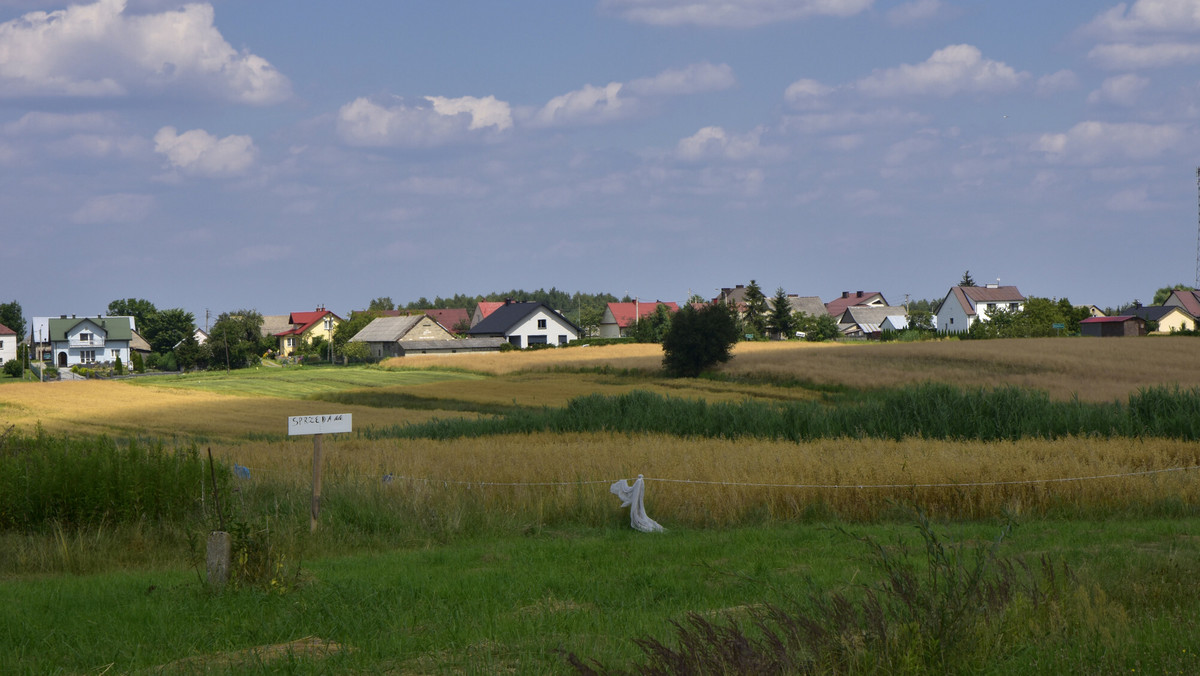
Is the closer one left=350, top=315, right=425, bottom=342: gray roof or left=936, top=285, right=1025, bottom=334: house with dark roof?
left=350, top=315, right=425, bottom=342: gray roof

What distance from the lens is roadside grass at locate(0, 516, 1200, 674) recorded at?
242 inches

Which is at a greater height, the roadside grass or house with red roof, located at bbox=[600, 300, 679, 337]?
house with red roof, located at bbox=[600, 300, 679, 337]

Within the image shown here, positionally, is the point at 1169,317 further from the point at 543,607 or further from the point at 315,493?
the point at 543,607

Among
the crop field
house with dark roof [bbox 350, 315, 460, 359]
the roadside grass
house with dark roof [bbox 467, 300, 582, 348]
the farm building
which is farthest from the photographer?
house with dark roof [bbox 350, 315, 460, 359]

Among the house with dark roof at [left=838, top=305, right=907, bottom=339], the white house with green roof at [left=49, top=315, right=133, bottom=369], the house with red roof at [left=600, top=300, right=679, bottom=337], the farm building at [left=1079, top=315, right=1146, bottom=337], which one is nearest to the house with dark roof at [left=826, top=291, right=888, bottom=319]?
the house with dark roof at [left=838, top=305, right=907, bottom=339]

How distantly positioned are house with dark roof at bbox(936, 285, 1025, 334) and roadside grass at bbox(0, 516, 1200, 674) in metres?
126

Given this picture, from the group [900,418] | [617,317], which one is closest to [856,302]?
[617,317]

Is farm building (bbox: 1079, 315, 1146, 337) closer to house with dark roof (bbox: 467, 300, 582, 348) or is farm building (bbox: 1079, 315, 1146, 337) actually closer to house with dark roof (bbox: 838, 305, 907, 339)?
house with dark roof (bbox: 838, 305, 907, 339)

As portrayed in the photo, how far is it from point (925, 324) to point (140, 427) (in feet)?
377

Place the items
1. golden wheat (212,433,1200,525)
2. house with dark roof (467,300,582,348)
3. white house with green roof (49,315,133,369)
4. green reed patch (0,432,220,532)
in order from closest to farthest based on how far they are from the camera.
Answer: green reed patch (0,432,220,532) < golden wheat (212,433,1200,525) < house with dark roof (467,300,582,348) < white house with green roof (49,315,133,369)

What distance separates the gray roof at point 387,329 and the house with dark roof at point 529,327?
9.41 metres

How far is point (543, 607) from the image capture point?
800cm

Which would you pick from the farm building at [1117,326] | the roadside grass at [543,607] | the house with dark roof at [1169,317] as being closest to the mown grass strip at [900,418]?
the roadside grass at [543,607]

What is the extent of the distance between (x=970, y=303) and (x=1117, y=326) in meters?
38.0
